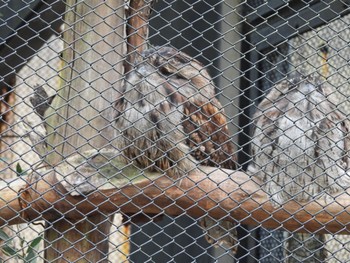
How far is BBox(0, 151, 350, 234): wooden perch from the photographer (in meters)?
3.42

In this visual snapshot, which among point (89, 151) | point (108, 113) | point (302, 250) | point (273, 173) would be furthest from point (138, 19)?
point (302, 250)

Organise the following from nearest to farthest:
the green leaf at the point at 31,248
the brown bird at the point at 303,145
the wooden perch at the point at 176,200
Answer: the wooden perch at the point at 176,200 < the brown bird at the point at 303,145 < the green leaf at the point at 31,248

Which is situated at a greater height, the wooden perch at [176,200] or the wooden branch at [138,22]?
the wooden branch at [138,22]

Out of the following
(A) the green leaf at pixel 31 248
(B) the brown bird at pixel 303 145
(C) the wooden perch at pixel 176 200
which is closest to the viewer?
(C) the wooden perch at pixel 176 200

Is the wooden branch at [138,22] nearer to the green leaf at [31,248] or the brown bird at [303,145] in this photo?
the brown bird at [303,145]

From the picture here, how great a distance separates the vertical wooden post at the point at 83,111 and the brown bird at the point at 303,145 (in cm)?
81

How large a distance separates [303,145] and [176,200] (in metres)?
0.70

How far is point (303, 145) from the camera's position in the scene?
141 inches

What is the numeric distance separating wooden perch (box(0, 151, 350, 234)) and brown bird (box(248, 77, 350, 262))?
10cm

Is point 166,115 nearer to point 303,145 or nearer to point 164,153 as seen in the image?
point 164,153

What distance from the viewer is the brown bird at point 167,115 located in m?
3.52

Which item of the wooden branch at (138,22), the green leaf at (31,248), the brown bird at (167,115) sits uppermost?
the wooden branch at (138,22)

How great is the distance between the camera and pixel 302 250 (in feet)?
12.5

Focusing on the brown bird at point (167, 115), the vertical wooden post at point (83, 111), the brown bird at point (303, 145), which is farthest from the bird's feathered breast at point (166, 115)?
the brown bird at point (303, 145)
